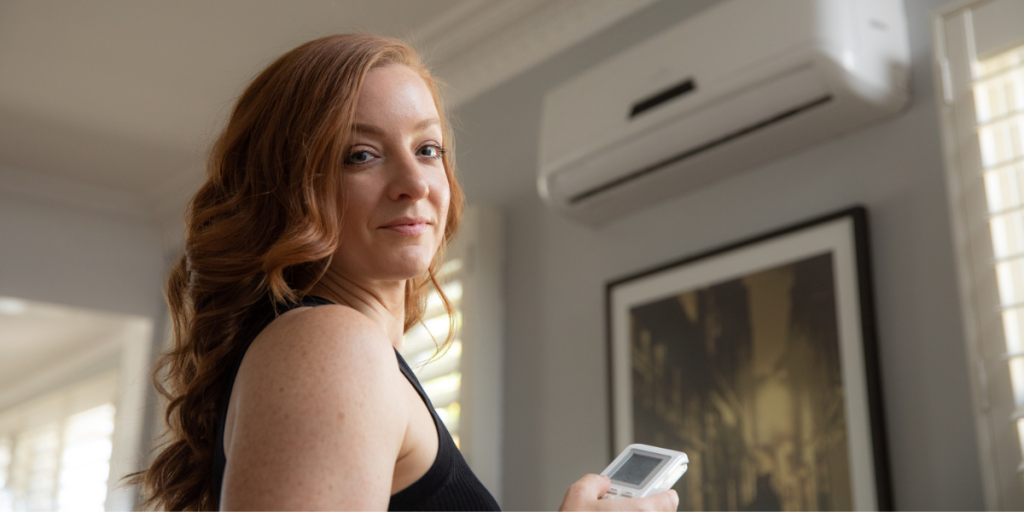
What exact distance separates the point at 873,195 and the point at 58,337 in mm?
6080

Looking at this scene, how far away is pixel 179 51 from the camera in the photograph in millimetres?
2879

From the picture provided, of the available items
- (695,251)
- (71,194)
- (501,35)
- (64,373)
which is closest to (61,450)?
(64,373)

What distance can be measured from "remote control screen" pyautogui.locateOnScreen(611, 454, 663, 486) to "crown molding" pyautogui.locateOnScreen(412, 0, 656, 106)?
1685 mm

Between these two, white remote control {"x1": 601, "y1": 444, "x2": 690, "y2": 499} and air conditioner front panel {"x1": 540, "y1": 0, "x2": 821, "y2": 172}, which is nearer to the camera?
white remote control {"x1": 601, "y1": 444, "x2": 690, "y2": 499}

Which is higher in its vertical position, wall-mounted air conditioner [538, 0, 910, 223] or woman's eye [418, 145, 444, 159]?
wall-mounted air conditioner [538, 0, 910, 223]

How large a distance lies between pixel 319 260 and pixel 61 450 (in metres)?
6.22

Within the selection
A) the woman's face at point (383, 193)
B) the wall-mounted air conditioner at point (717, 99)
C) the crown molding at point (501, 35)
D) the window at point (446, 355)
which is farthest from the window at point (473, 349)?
the woman's face at point (383, 193)

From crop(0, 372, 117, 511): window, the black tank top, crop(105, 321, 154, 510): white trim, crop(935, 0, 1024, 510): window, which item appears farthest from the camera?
crop(0, 372, 117, 511): window

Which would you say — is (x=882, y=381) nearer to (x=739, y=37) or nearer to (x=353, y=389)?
(x=739, y=37)

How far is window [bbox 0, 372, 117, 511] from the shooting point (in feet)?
17.8

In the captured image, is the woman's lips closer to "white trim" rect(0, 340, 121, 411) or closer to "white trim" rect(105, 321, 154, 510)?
"white trim" rect(105, 321, 154, 510)

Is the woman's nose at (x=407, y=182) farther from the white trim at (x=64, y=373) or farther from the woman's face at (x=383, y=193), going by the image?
the white trim at (x=64, y=373)

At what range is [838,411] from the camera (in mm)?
1547

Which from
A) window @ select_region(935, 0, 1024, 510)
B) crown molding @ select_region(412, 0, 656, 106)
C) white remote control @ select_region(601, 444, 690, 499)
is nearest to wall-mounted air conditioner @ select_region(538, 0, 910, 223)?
window @ select_region(935, 0, 1024, 510)
